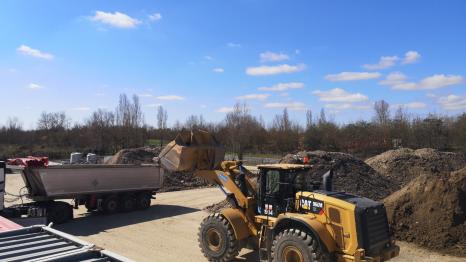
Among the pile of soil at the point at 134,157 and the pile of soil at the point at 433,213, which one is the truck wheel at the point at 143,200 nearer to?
the pile of soil at the point at 134,157

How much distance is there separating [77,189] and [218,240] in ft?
28.9

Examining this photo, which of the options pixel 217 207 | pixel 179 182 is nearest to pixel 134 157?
pixel 179 182

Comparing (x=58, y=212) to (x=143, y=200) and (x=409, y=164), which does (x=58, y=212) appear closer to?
(x=143, y=200)

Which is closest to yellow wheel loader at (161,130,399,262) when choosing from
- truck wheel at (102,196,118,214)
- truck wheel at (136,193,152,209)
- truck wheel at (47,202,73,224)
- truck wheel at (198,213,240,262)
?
truck wheel at (198,213,240,262)

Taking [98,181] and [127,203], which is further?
[127,203]

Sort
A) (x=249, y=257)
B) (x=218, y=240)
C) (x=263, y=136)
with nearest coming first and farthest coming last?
(x=218, y=240) → (x=249, y=257) → (x=263, y=136)

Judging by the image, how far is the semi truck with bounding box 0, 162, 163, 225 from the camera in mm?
15023

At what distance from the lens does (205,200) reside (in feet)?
69.8

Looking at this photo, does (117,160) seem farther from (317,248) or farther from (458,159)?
(458,159)

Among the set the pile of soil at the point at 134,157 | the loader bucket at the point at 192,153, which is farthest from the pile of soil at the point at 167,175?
the loader bucket at the point at 192,153

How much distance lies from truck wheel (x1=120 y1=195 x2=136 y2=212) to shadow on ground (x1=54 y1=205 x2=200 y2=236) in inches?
11.3

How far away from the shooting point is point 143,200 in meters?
18.9

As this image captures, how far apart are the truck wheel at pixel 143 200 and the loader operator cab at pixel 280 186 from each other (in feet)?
34.1

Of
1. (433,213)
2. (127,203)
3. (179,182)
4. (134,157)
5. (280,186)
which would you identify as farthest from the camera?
(134,157)
